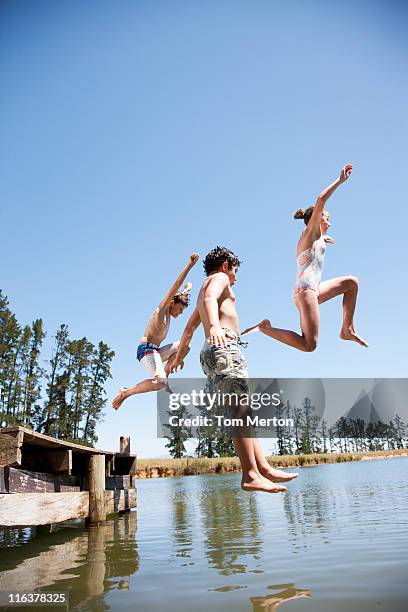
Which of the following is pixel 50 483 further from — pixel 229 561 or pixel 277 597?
pixel 277 597

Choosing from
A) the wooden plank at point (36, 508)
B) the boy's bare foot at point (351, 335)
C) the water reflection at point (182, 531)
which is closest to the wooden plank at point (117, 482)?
the water reflection at point (182, 531)

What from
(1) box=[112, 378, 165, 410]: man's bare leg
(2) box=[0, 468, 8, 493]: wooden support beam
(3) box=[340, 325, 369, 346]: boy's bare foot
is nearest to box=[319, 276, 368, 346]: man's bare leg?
(3) box=[340, 325, 369, 346]: boy's bare foot

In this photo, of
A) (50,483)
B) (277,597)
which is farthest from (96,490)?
(277,597)

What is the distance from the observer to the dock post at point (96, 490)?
9875mm

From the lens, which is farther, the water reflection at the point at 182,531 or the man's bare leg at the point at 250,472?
the water reflection at the point at 182,531

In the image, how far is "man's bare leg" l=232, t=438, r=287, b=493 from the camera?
3.17 m

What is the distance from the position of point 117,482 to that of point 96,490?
3156 mm

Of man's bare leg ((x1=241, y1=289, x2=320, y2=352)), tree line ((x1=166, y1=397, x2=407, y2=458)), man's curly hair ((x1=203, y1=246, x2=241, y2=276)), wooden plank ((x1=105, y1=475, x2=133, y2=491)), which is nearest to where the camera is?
man's curly hair ((x1=203, y1=246, x2=241, y2=276))

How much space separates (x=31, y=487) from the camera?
6605mm

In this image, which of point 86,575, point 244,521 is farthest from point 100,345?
point 86,575

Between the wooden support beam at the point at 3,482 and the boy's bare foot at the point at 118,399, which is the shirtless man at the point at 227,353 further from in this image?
the wooden support beam at the point at 3,482

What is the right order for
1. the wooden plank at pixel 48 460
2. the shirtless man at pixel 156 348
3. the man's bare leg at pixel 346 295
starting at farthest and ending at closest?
the wooden plank at pixel 48 460, the shirtless man at pixel 156 348, the man's bare leg at pixel 346 295

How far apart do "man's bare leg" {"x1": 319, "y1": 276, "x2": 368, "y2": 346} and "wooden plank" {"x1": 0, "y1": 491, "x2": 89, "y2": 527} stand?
13.4 ft

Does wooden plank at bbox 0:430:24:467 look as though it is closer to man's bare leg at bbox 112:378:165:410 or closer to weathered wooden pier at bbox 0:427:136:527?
weathered wooden pier at bbox 0:427:136:527
